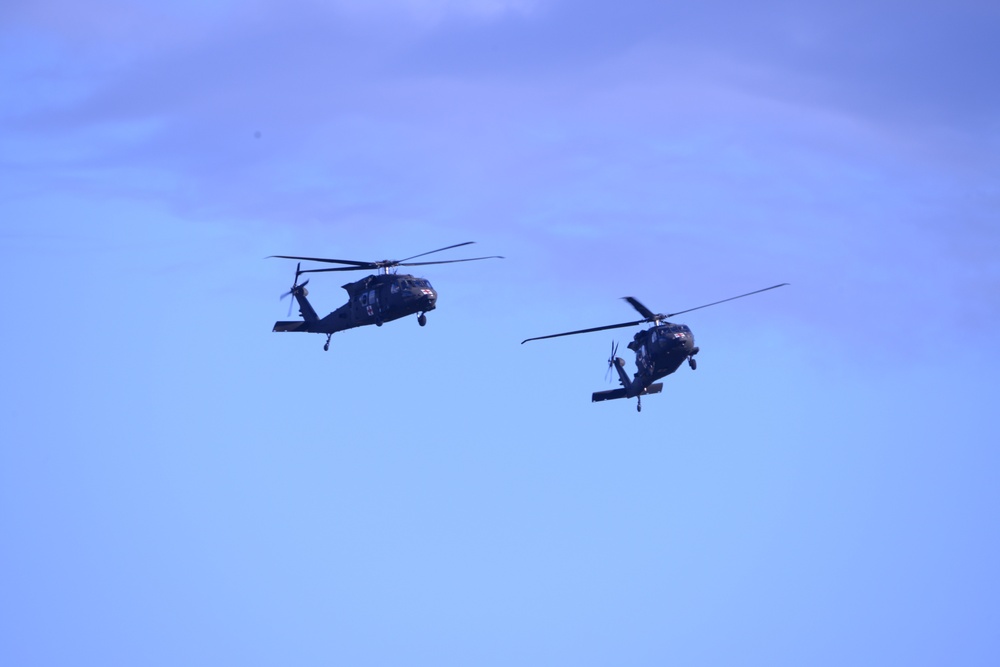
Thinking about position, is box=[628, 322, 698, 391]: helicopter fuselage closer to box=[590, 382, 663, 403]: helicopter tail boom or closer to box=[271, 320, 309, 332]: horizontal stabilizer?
box=[590, 382, 663, 403]: helicopter tail boom

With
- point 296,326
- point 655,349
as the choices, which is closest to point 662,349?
point 655,349

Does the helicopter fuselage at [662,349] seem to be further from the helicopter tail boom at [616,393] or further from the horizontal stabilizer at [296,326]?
the horizontal stabilizer at [296,326]

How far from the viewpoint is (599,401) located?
184625mm

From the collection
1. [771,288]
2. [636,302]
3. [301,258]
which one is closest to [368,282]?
[301,258]

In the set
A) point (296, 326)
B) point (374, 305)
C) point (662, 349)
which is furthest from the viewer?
point (296, 326)

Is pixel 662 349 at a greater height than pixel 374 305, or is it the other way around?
pixel 374 305

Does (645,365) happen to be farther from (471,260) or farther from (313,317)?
(313,317)

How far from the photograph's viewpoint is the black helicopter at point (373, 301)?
175500 millimetres

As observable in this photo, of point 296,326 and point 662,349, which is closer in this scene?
point 662,349

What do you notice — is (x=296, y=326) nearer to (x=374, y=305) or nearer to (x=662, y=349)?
(x=374, y=305)

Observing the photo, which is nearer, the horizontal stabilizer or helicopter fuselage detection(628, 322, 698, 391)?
helicopter fuselage detection(628, 322, 698, 391)

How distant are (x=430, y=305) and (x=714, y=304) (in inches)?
874

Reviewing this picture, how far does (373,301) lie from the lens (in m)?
178

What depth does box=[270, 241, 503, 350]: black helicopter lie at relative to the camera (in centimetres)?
17550
